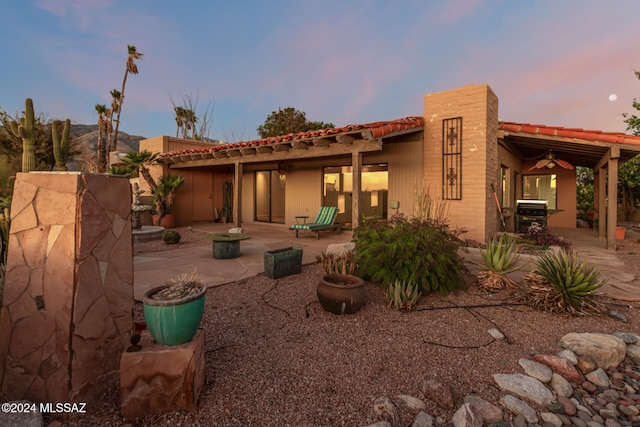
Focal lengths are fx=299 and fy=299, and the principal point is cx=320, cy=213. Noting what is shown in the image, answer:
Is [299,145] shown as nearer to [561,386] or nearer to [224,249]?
[224,249]

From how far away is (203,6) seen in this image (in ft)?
35.8

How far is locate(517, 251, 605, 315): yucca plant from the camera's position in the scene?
3.28 metres

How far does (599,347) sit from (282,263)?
3615 millimetres

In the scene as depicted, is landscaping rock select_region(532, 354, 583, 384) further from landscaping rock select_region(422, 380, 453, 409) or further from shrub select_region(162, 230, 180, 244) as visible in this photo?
shrub select_region(162, 230, 180, 244)

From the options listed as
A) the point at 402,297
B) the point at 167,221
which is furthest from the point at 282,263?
the point at 167,221

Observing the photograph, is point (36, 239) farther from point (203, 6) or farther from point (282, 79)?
point (282, 79)

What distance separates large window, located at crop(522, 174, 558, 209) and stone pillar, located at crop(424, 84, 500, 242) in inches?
233

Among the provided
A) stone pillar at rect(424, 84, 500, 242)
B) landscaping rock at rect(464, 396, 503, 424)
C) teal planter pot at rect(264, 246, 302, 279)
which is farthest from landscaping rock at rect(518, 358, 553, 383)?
stone pillar at rect(424, 84, 500, 242)

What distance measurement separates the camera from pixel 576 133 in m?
6.63

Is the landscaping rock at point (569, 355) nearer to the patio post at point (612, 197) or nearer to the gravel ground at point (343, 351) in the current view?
the gravel ground at point (343, 351)

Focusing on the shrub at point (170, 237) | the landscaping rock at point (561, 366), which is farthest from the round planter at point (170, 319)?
the shrub at point (170, 237)

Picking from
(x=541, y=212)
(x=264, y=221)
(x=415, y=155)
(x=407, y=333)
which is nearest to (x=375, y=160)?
(x=415, y=155)

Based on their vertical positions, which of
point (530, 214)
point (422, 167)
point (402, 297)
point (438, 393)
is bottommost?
point (438, 393)

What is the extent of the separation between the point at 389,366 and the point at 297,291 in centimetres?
192
